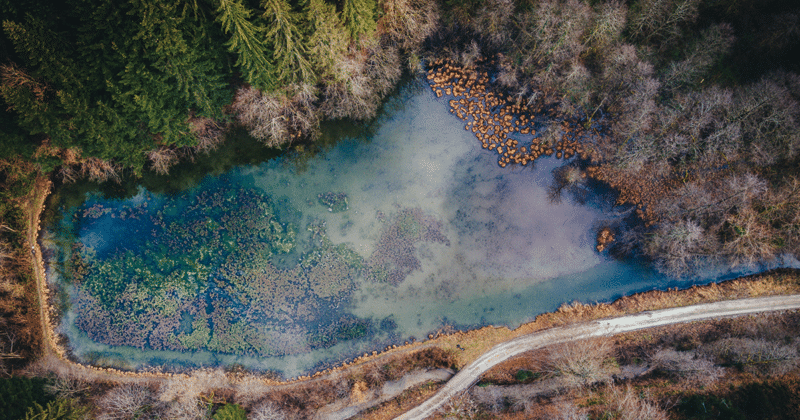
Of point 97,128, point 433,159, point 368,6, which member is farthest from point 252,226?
point 368,6

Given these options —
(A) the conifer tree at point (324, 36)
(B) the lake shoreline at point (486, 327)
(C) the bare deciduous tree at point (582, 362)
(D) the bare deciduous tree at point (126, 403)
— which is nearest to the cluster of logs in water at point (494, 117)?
(A) the conifer tree at point (324, 36)

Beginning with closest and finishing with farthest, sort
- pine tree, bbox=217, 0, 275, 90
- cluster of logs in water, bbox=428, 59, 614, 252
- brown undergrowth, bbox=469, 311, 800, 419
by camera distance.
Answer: pine tree, bbox=217, 0, 275, 90
brown undergrowth, bbox=469, 311, 800, 419
cluster of logs in water, bbox=428, 59, 614, 252

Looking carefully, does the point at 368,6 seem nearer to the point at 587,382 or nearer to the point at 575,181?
the point at 575,181

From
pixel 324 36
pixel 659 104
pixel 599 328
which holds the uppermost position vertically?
pixel 659 104

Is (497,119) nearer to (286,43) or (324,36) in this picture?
(324,36)

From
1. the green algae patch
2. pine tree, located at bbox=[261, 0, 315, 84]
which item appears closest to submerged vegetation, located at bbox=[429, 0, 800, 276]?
pine tree, located at bbox=[261, 0, 315, 84]

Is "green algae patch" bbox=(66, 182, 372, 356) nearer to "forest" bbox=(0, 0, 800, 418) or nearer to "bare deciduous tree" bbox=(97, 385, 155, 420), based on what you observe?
"bare deciduous tree" bbox=(97, 385, 155, 420)

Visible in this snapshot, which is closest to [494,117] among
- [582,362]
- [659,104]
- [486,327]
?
[659,104]
